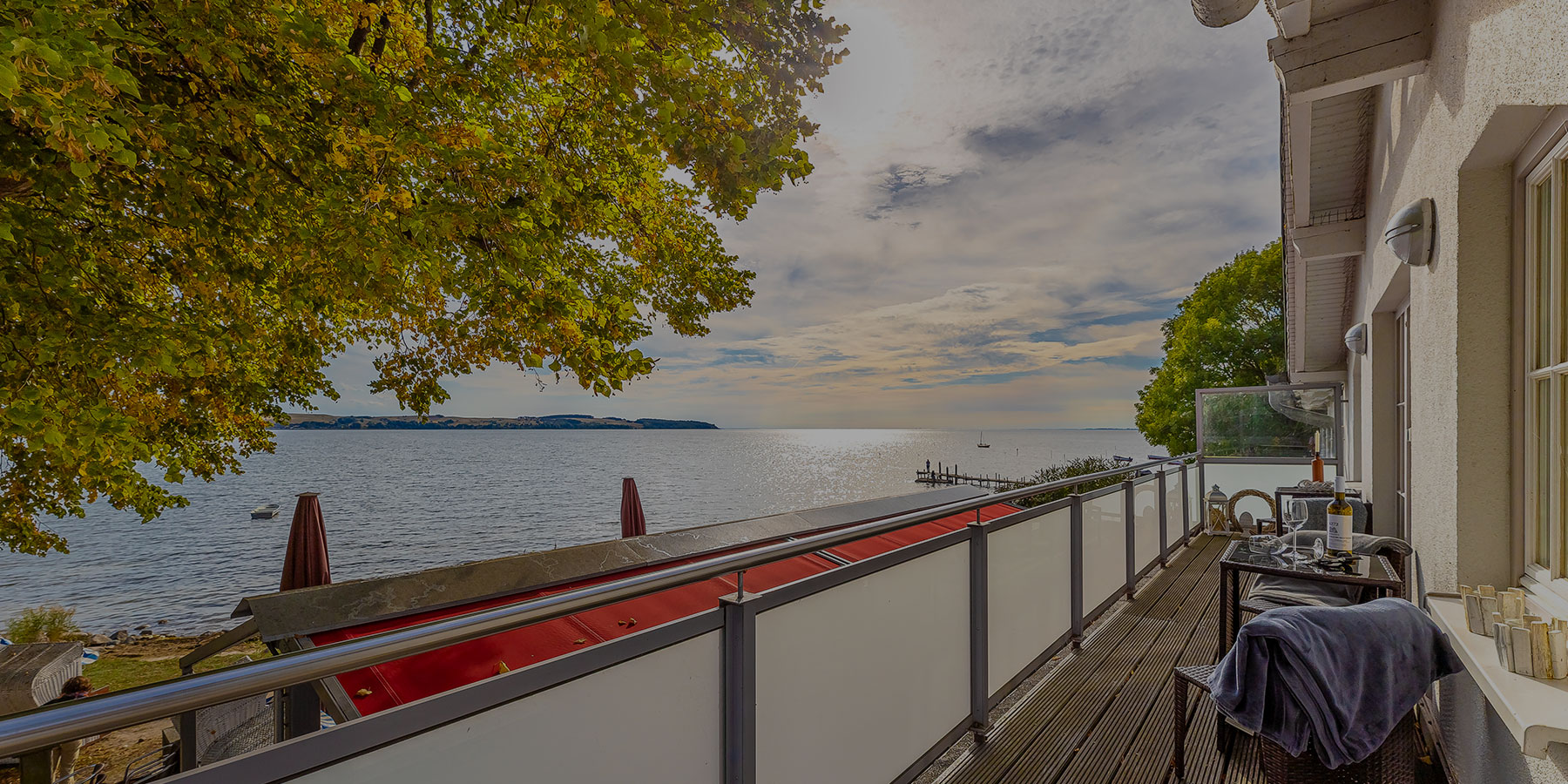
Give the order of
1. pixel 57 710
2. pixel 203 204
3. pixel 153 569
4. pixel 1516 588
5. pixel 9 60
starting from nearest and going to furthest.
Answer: pixel 57 710 → pixel 9 60 → pixel 1516 588 → pixel 203 204 → pixel 153 569

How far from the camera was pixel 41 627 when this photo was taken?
14.3 metres

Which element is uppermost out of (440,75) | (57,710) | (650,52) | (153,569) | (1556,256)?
(440,75)

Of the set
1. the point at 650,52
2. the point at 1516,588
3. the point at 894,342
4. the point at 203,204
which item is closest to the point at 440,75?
the point at 203,204

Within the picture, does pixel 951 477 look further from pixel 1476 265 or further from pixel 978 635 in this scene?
pixel 1476 265

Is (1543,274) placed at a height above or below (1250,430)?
above

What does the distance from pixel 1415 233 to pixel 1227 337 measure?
80.3 feet

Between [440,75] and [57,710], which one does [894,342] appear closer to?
[440,75]

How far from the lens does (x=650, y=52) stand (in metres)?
3.34

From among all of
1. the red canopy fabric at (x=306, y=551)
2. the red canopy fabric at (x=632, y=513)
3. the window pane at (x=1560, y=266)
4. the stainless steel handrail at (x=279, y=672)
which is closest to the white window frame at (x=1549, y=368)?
the window pane at (x=1560, y=266)

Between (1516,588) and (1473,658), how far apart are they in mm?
551

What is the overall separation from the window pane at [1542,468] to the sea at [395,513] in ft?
29.5

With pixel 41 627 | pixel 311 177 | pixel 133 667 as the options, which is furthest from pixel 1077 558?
pixel 41 627

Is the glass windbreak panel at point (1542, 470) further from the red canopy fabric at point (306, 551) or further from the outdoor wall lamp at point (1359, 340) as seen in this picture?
the red canopy fabric at point (306, 551)

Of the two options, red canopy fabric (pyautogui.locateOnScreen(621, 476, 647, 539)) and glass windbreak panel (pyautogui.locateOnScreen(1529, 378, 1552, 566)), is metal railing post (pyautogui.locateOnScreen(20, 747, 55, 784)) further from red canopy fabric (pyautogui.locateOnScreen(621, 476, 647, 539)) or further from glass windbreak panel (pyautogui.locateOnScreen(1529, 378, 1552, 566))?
red canopy fabric (pyautogui.locateOnScreen(621, 476, 647, 539))
